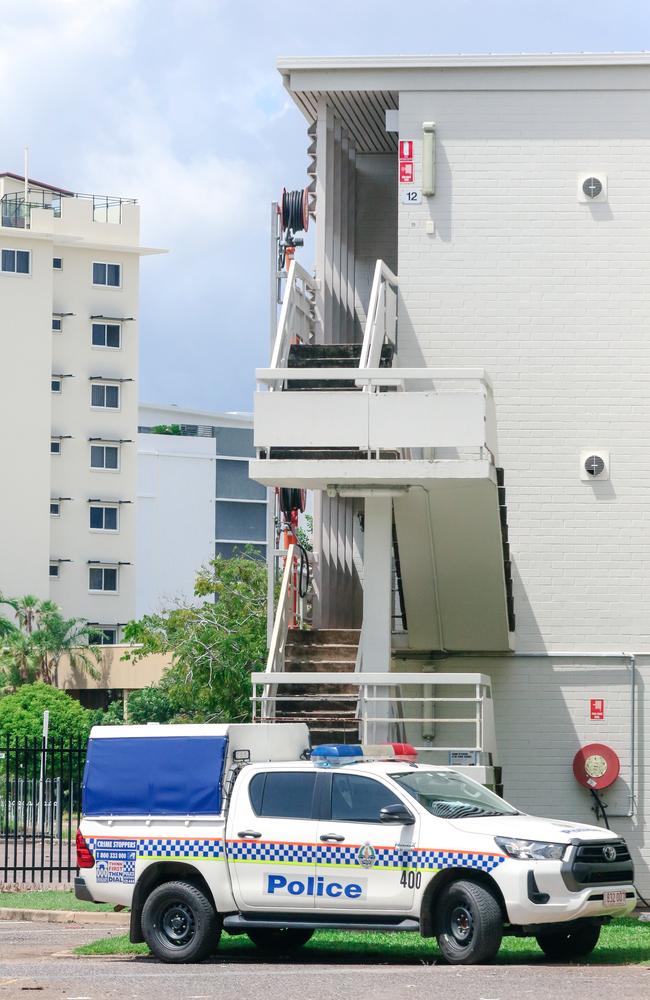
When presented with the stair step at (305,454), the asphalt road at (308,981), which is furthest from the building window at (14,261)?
the asphalt road at (308,981)

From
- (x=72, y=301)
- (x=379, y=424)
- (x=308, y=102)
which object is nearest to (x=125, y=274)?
(x=72, y=301)

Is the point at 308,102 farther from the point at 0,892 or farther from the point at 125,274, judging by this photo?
the point at 125,274

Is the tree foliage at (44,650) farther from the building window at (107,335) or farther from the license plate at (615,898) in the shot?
the license plate at (615,898)

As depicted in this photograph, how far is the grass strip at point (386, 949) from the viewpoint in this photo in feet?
47.3

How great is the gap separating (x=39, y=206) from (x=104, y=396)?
984 centimetres

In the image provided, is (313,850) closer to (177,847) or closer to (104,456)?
(177,847)

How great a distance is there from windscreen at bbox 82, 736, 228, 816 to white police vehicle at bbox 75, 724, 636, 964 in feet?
0.04

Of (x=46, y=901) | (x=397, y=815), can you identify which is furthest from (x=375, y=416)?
(x=46, y=901)

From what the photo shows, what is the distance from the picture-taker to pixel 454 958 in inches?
536

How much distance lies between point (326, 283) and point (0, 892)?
8.88 m

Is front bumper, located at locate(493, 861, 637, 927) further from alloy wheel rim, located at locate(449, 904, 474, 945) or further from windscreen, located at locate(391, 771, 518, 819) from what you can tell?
windscreen, located at locate(391, 771, 518, 819)

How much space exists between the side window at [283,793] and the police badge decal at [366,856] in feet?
2.00

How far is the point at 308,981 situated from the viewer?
12.8 m

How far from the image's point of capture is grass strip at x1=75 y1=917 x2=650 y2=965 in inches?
567
